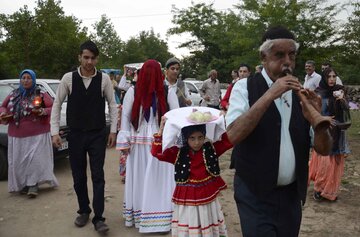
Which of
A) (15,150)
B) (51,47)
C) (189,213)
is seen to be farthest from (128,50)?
(189,213)

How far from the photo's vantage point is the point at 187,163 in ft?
11.8

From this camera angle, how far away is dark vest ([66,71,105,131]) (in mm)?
4520

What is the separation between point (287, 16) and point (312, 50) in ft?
7.96

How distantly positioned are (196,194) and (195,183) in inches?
4.0

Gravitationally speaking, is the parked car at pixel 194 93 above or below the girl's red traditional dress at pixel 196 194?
above

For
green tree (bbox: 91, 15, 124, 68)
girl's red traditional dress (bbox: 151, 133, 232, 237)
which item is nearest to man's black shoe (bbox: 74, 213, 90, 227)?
Answer: girl's red traditional dress (bbox: 151, 133, 232, 237)

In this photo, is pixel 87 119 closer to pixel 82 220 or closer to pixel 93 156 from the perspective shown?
pixel 93 156

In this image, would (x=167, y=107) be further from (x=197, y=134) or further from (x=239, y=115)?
(x=239, y=115)

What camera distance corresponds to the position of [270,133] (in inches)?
86.1

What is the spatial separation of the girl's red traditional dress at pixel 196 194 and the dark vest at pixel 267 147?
1.25 meters

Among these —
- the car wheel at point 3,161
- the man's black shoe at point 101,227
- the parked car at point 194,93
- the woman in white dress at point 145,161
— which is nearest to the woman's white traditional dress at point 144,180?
the woman in white dress at point 145,161

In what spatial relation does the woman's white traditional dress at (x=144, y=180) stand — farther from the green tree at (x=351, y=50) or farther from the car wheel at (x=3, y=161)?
the green tree at (x=351, y=50)

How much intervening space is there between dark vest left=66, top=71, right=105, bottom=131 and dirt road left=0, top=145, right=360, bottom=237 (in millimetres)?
1315

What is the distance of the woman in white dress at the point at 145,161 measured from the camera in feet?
14.8
